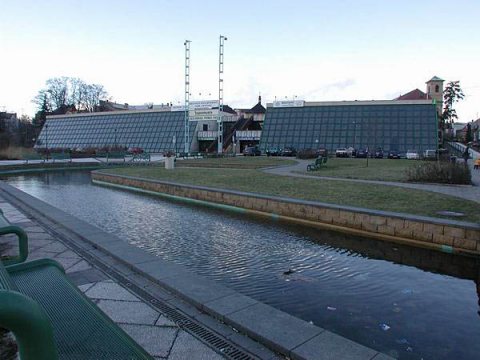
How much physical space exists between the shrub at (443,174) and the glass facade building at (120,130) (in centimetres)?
5266

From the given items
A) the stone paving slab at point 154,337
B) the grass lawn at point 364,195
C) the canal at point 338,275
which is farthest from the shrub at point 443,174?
the stone paving slab at point 154,337

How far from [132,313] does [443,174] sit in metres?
16.7

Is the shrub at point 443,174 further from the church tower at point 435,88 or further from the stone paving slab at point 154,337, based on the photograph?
the church tower at point 435,88

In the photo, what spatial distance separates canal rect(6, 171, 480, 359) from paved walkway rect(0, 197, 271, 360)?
1.92 meters

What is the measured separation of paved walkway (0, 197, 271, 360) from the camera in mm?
3587

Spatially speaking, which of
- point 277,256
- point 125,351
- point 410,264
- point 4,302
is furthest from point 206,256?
point 4,302

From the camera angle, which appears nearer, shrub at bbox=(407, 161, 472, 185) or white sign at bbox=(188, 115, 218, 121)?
shrub at bbox=(407, 161, 472, 185)

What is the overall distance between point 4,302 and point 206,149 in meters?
71.6

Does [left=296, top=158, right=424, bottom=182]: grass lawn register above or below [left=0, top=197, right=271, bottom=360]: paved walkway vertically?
above

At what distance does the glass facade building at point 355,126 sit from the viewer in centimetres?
5838

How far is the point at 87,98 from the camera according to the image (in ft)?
350

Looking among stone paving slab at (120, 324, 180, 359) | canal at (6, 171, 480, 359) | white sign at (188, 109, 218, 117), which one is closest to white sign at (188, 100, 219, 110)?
white sign at (188, 109, 218, 117)

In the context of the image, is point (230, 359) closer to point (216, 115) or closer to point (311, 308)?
point (311, 308)

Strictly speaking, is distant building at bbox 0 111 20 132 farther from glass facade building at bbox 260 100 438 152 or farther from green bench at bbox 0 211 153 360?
green bench at bbox 0 211 153 360
